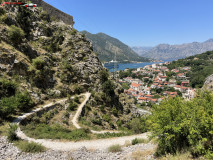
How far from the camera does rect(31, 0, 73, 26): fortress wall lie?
1358 inches

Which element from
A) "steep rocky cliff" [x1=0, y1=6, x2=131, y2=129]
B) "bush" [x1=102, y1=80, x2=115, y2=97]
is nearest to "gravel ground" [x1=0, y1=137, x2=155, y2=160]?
"steep rocky cliff" [x1=0, y1=6, x2=131, y2=129]

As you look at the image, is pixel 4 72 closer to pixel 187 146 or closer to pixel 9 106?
pixel 9 106

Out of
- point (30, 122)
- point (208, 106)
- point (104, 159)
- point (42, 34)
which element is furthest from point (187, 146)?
point (42, 34)

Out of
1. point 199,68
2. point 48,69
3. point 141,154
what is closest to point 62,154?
point 141,154

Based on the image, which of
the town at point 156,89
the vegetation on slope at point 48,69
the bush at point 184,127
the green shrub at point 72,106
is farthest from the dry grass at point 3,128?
the town at point 156,89

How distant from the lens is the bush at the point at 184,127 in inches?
268

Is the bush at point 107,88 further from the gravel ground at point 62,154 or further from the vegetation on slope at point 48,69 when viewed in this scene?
the gravel ground at point 62,154

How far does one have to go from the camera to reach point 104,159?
30.3ft

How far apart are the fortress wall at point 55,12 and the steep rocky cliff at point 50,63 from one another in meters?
2.26

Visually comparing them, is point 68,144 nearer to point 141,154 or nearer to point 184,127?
point 141,154

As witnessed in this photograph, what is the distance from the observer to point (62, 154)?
9.46 metres

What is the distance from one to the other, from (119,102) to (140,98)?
151 ft

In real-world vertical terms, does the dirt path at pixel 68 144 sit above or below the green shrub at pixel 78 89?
below

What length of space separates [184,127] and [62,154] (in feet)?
28.5
